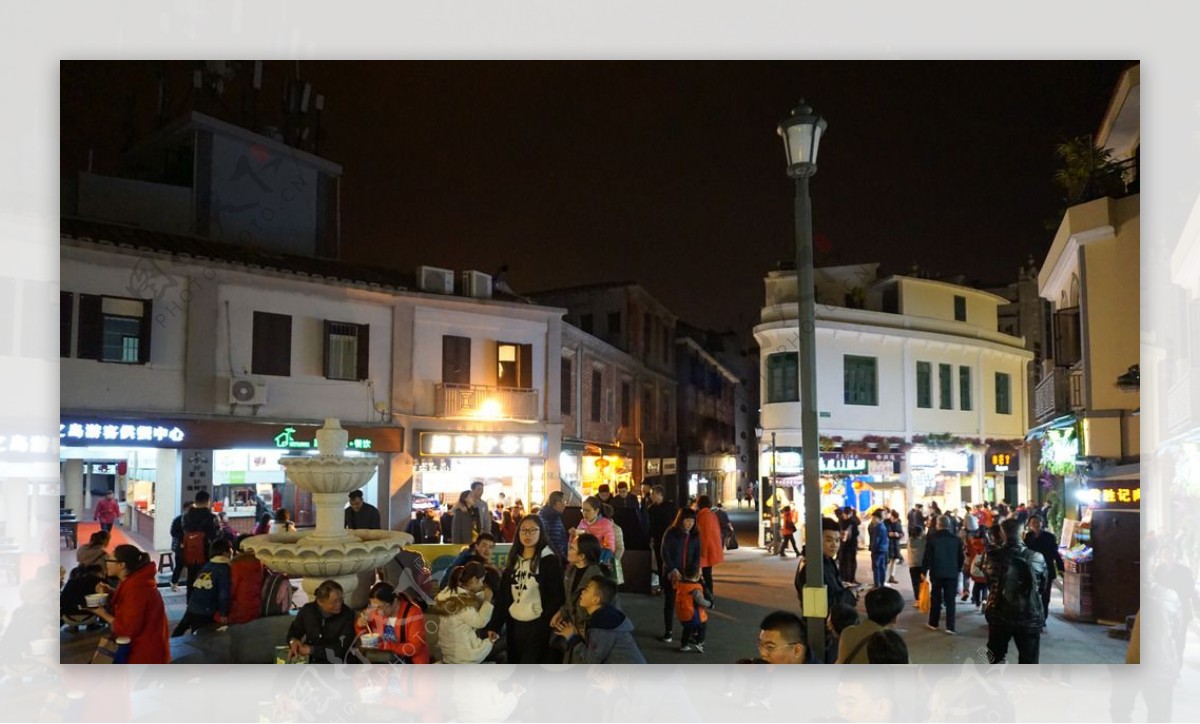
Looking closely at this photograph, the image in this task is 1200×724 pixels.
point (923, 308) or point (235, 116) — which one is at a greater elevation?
point (235, 116)

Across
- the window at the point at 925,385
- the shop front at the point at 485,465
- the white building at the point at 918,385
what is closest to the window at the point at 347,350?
the shop front at the point at 485,465

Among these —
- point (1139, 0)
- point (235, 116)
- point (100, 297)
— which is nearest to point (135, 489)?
point (100, 297)

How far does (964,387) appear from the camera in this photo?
22.1 feet

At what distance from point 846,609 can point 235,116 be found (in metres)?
5.49

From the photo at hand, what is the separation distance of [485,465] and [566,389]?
1926 mm

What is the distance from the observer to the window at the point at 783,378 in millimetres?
7039

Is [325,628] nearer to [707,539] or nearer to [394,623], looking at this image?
[394,623]

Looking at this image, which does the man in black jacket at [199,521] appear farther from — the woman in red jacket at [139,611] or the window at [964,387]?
the window at [964,387]

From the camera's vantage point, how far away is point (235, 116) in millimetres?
6473

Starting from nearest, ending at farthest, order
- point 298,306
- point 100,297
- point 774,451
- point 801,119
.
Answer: point 801,119
point 100,297
point 298,306
point 774,451

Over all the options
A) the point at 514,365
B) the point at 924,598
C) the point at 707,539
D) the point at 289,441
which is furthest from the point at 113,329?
the point at 924,598

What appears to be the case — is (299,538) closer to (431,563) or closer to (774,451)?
(431,563)

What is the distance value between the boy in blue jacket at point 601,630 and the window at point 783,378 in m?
3.04

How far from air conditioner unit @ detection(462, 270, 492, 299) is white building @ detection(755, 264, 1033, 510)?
222cm
